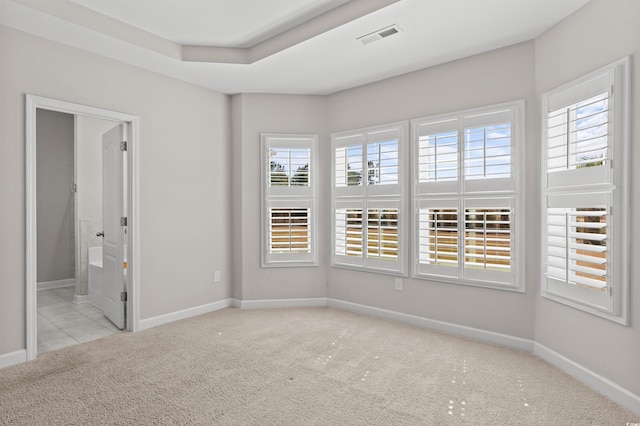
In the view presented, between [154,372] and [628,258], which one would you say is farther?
[154,372]

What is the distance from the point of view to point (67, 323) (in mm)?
3732

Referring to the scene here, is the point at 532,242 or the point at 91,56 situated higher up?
the point at 91,56

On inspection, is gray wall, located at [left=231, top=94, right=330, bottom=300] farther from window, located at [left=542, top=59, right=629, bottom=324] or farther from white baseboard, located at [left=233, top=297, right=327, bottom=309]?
window, located at [left=542, top=59, right=629, bottom=324]

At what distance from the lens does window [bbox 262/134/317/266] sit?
432 centimetres

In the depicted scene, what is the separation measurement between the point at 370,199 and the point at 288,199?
39.4 inches

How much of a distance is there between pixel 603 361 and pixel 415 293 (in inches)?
62.6

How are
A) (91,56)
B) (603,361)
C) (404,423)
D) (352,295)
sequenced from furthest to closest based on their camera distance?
1. (352,295)
2. (91,56)
3. (603,361)
4. (404,423)

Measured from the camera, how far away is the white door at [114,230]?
3.58 m

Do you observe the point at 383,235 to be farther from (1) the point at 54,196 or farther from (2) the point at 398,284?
(1) the point at 54,196

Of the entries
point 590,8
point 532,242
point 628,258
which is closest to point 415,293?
point 532,242

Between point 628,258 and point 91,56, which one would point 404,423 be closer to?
point 628,258

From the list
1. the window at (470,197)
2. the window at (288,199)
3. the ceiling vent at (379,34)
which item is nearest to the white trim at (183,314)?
the window at (288,199)

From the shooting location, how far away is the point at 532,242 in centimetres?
296

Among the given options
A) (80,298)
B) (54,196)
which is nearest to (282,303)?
(80,298)
